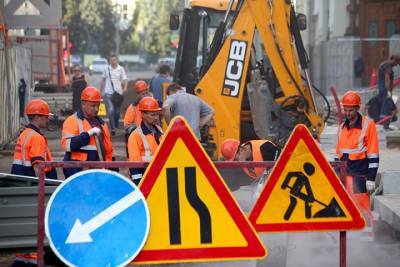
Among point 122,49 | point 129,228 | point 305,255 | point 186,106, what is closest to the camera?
point 129,228

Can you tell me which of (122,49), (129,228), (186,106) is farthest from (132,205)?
(122,49)

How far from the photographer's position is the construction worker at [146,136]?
32.3ft

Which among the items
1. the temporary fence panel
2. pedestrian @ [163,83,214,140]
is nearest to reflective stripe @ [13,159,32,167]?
pedestrian @ [163,83,214,140]

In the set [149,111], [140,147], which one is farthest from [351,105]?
[140,147]

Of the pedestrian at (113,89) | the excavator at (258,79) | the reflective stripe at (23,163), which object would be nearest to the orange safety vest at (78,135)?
the reflective stripe at (23,163)

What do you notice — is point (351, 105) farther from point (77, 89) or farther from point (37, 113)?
point (77, 89)

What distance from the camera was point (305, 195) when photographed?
7.15 meters

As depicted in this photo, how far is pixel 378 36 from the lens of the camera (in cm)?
3775

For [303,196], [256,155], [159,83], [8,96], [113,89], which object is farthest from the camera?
[113,89]

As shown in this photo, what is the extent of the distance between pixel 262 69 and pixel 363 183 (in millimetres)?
6808

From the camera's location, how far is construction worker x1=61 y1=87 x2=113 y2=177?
10.1 m

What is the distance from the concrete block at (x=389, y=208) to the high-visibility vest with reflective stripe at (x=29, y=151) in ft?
10.7

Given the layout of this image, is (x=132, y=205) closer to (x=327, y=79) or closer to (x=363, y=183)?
(x=363, y=183)

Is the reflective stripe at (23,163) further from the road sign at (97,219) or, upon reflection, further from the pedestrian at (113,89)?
the pedestrian at (113,89)
